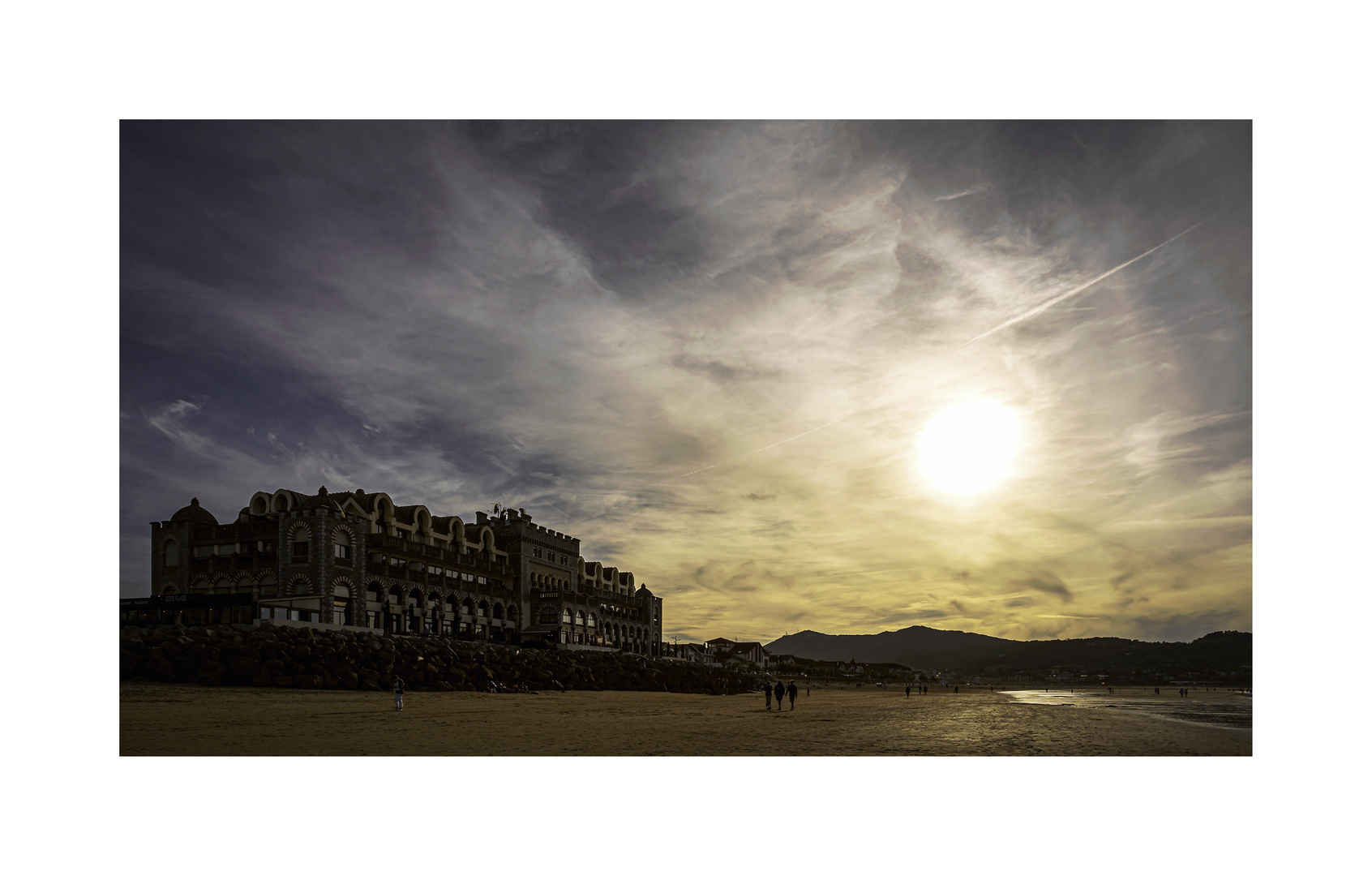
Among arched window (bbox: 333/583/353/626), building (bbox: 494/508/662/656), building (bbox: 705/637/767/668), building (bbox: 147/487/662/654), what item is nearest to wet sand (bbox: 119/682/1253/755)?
building (bbox: 147/487/662/654)

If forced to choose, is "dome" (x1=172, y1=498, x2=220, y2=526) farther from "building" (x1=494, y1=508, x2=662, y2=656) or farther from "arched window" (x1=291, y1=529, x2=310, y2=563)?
"building" (x1=494, y1=508, x2=662, y2=656)

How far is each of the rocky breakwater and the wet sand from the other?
57.0 inches

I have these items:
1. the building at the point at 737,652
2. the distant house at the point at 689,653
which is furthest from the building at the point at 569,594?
the building at the point at 737,652

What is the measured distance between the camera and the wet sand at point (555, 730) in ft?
55.0

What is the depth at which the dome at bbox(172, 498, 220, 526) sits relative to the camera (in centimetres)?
4497

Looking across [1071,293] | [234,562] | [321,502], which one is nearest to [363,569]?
[321,502]

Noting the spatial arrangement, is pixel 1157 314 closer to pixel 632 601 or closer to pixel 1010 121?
pixel 1010 121

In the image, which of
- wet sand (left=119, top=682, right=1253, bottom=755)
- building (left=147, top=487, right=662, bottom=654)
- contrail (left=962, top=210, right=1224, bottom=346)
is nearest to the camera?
wet sand (left=119, top=682, right=1253, bottom=755)

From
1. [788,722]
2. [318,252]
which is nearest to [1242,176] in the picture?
[788,722]

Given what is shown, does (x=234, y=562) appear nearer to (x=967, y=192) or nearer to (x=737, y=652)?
(x=967, y=192)

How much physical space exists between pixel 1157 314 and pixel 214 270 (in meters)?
23.5

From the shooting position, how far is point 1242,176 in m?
17.6

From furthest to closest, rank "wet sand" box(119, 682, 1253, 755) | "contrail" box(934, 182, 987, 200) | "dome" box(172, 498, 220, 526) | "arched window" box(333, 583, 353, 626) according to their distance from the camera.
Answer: "dome" box(172, 498, 220, 526), "arched window" box(333, 583, 353, 626), "contrail" box(934, 182, 987, 200), "wet sand" box(119, 682, 1253, 755)

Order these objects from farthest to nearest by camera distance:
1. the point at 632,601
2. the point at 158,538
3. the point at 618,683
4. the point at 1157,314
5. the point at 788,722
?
1. the point at 632,601
2. the point at 618,683
3. the point at 158,538
4. the point at 788,722
5. the point at 1157,314
